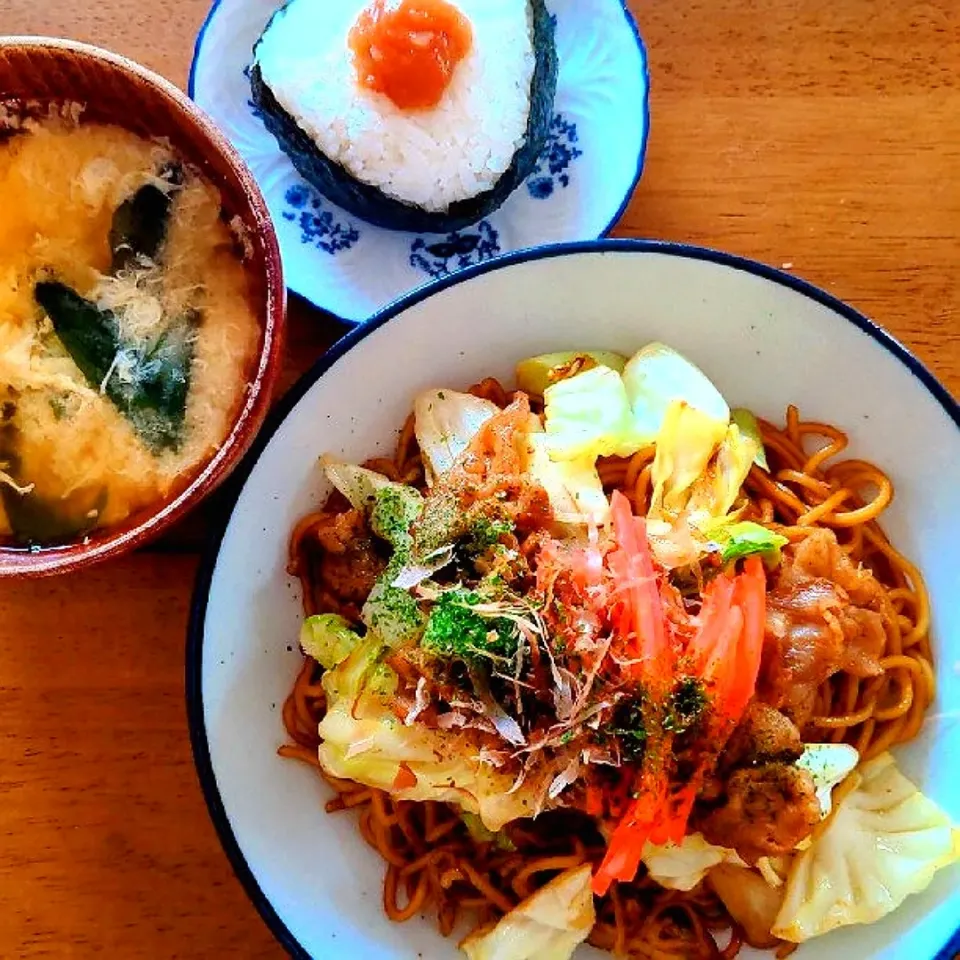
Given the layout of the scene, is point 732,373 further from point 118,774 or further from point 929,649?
point 118,774

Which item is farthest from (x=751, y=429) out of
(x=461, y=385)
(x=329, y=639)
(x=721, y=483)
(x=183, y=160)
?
(x=183, y=160)

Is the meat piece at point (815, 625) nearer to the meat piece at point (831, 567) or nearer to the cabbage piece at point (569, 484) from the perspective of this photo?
the meat piece at point (831, 567)

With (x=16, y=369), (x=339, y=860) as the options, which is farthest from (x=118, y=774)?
(x=16, y=369)

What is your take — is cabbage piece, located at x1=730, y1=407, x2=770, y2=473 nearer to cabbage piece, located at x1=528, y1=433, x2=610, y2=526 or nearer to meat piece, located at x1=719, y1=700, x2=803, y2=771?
cabbage piece, located at x1=528, y1=433, x2=610, y2=526

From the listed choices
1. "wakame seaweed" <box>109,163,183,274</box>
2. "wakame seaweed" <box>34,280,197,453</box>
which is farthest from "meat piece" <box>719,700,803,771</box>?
"wakame seaweed" <box>109,163,183,274</box>

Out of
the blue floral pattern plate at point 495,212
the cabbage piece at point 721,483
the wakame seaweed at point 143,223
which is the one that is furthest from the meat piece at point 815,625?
the wakame seaweed at point 143,223

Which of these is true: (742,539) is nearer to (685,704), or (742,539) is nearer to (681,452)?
(681,452)
